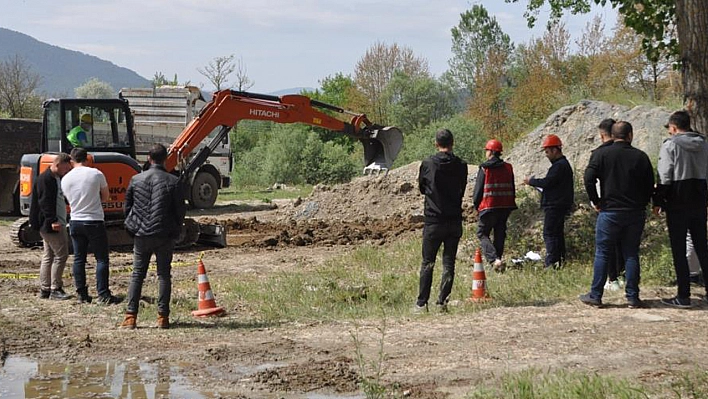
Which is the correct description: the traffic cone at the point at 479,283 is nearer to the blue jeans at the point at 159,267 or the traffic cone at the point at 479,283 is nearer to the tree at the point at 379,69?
the blue jeans at the point at 159,267

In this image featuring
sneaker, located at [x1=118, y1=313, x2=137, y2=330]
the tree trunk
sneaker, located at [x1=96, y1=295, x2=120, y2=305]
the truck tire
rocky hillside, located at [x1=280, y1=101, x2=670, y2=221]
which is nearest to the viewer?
sneaker, located at [x1=118, y1=313, x2=137, y2=330]

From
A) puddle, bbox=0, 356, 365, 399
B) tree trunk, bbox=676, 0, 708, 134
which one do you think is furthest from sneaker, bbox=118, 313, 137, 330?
tree trunk, bbox=676, 0, 708, 134

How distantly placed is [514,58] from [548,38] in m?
9.45

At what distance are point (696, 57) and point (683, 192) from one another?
85.6 inches

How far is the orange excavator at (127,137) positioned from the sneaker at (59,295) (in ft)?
9.93

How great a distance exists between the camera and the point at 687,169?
995 centimetres

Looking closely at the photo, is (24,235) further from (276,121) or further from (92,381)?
(92,381)

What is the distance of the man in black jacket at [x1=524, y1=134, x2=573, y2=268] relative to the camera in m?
12.6

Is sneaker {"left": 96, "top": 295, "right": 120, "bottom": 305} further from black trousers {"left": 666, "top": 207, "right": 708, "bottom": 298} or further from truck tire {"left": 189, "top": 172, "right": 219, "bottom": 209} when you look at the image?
truck tire {"left": 189, "top": 172, "right": 219, "bottom": 209}

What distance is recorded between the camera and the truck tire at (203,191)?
92.6ft

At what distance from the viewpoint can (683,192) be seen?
9.94 meters

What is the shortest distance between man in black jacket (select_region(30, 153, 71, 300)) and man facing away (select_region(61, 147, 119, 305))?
0.28 m

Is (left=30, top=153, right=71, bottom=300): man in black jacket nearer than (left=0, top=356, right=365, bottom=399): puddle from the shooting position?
No

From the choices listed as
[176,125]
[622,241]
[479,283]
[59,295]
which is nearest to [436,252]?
[479,283]
